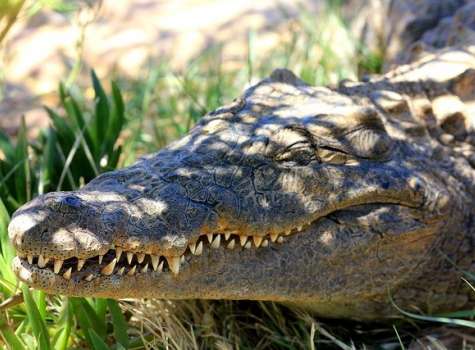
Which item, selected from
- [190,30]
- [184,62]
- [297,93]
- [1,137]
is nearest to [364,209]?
[297,93]

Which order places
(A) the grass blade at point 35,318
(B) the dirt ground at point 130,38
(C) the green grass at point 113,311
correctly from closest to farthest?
(A) the grass blade at point 35,318 < (C) the green grass at point 113,311 < (B) the dirt ground at point 130,38

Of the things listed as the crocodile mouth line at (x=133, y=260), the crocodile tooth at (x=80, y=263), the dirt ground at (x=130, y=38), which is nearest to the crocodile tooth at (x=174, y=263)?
the crocodile mouth line at (x=133, y=260)

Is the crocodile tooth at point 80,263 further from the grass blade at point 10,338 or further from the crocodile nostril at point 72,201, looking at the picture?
the grass blade at point 10,338

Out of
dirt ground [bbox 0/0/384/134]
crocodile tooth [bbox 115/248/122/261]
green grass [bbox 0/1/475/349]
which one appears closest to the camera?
crocodile tooth [bbox 115/248/122/261]

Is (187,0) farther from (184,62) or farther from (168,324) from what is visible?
(168,324)

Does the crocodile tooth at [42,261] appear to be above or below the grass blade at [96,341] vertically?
above

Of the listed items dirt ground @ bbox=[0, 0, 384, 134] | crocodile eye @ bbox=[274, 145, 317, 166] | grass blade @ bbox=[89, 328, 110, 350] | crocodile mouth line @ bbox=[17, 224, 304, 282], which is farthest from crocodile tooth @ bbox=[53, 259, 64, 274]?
dirt ground @ bbox=[0, 0, 384, 134]

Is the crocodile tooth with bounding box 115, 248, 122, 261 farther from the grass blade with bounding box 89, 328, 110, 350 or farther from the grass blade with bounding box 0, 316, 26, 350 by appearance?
the grass blade with bounding box 0, 316, 26, 350

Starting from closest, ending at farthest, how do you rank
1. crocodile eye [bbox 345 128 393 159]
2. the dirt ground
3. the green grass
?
the green grass
crocodile eye [bbox 345 128 393 159]
the dirt ground
